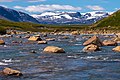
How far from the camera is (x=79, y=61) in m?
55.8

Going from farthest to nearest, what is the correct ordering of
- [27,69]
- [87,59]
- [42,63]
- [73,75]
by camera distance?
1. [87,59]
2. [42,63]
3. [27,69]
4. [73,75]

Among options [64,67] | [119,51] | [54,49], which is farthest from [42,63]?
[119,51]

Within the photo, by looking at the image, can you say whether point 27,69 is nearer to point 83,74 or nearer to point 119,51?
point 83,74

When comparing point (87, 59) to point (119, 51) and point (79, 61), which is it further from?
point (119, 51)

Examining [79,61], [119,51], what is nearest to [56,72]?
[79,61]

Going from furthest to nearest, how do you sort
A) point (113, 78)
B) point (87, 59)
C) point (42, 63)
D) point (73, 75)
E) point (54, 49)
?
point (54, 49)
point (87, 59)
point (42, 63)
point (73, 75)
point (113, 78)

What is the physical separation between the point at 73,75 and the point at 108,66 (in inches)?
353

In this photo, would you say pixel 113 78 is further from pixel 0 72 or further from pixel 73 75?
pixel 0 72

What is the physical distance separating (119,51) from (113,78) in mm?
34179

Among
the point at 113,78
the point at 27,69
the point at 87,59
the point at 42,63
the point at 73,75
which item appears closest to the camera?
the point at 113,78

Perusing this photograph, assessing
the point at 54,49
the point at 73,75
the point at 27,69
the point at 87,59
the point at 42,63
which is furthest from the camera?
the point at 54,49

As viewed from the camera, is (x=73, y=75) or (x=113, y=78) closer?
(x=113, y=78)

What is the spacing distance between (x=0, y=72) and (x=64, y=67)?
33.0ft

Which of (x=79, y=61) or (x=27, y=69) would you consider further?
(x=79, y=61)
